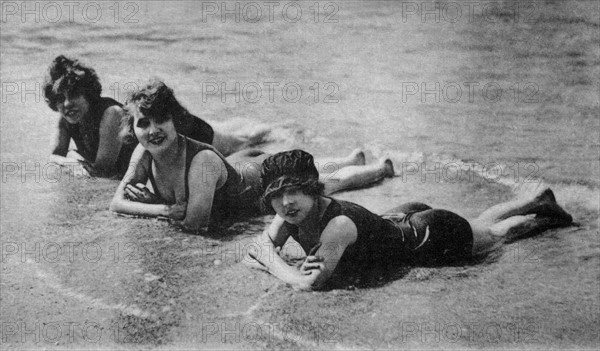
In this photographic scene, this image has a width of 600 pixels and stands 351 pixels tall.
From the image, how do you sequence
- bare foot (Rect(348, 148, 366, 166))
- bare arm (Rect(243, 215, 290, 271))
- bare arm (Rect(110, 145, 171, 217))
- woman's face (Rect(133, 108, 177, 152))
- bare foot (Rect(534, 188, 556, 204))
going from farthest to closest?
1. bare foot (Rect(348, 148, 366, 166))
2. bare foot (Rect(534, 188, 556, 204))
3. bare arm (Rect(110, 145, 171, 217))
4. woman's face (Rect(133, 108, 177, 152))
5. bare arm (Rect(243, 215, 290, 271))

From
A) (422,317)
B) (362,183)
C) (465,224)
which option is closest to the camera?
(422,317)

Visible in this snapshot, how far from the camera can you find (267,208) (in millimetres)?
3367

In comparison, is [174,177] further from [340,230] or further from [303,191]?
[340,230]

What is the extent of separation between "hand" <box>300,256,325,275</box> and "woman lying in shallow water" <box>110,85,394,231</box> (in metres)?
0.59

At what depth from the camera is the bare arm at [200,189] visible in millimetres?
3580

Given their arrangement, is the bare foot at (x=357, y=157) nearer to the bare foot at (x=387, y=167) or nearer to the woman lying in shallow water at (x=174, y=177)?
the bare foot at (x=387, y=167)

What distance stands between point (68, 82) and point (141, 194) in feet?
2.32

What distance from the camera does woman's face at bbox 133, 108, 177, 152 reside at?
11.6 feet

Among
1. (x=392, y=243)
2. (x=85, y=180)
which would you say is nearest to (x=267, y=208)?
(x=392, y=243)

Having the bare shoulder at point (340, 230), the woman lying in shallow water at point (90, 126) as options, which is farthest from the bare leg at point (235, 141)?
the bare shoulder at point (340, 230)

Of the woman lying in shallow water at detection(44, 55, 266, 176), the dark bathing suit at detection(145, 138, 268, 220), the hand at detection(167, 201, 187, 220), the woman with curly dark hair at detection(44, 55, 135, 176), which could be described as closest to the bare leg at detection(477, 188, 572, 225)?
the dark bathing suit at detection(145, 138, 268, 220)

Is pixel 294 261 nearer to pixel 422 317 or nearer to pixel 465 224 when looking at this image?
pixel 422 317

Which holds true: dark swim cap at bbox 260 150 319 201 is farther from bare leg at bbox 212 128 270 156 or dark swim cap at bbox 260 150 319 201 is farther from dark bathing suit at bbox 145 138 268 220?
bare leg at bbox 212 128 270 156

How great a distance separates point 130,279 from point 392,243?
3.95 feet
